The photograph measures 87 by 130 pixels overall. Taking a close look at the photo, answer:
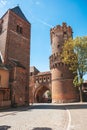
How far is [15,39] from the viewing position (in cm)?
3338

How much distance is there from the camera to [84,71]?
3528 cm

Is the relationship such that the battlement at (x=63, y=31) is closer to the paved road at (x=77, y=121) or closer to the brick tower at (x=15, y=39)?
the brick tower at (x=15, y=39)

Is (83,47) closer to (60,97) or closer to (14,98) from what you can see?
(60,97)

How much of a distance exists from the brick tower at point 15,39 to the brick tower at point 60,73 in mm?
12148

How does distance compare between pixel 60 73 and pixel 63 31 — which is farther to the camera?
pixel 63 31

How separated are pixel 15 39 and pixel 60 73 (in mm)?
17248

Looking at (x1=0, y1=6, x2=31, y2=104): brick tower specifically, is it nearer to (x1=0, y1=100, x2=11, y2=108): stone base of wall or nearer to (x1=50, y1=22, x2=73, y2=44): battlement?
(x1=0, y1=100, x2=11, y2=108): stone base of wall

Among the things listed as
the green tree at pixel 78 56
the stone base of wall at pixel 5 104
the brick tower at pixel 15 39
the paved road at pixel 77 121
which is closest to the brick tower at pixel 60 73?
the green tree at pixel 78 56

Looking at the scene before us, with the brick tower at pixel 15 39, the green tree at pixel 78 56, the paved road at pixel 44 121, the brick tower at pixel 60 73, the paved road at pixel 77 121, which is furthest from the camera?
the brick tower at pixel 60 73

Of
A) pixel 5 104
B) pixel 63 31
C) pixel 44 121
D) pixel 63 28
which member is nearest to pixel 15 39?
pixel 5 104

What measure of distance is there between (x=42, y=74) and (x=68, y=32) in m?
16.7

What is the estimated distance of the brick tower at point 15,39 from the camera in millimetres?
31109

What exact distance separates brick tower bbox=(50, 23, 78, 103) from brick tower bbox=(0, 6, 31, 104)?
12.1m

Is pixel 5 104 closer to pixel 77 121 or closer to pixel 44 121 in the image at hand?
pixel 44 121
